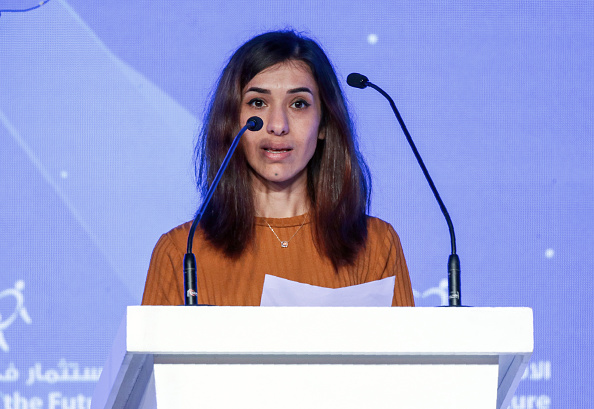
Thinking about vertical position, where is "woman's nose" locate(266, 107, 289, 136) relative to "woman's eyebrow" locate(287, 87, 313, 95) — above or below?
below

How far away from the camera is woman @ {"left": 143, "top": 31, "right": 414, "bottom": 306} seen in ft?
5.45

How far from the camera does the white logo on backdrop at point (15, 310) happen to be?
2203mm

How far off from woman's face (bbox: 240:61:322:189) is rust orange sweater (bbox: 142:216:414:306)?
0.44 feet

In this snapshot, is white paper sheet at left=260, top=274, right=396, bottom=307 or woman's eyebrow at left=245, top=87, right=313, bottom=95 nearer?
white paper sheet at left=260, top=274, right=396, bottom=307

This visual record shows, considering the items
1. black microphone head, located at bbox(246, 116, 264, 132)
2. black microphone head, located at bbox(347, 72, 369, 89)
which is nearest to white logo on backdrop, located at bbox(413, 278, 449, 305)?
black microphone head, located at bbox(347, 72, 369, 89)

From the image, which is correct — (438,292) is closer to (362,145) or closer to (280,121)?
(362,145)

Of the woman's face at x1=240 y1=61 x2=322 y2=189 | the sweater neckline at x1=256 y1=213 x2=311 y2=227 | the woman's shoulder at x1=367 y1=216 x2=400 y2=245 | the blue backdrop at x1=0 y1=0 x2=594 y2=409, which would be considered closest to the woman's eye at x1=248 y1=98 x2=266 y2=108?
the woman's face at x1=240 y1=61 x2=322 y2=189

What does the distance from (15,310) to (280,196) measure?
36.9 inches

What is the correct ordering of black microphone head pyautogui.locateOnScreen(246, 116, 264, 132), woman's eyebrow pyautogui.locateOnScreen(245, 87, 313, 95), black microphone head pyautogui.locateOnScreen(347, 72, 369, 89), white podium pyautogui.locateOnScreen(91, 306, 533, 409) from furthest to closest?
woman's eyebrow pyautogui.locateOnScreen(245, 87, 313, 95)
black microphone head pyautogui.locateOnScreen(347, 72, 369, 89)
black microphone head pyautogui.locateOnScreen(246, 116, 264, 132)
white podium pyautogui.locateOnScreen(91, 306, 533, 409)

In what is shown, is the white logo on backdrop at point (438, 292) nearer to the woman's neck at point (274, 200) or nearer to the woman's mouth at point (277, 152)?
the woman's neck at point (274, 200)

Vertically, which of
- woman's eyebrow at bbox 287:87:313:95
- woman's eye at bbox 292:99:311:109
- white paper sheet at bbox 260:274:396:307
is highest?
woman's eyebrow at bbox 287:87:313:95

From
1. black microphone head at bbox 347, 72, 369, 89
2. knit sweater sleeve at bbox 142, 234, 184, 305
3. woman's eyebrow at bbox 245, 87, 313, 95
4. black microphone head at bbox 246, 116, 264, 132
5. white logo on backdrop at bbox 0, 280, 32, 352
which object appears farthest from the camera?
white logo on backdrop at bbox 0, 280, 32, 352

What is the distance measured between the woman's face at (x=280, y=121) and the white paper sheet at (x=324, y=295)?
572 mm

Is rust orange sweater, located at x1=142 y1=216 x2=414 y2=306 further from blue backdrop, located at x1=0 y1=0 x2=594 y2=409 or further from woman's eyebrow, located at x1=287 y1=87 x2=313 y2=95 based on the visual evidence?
blue backdrop, located at x1=0 y1=0 x2=594 y2=409
